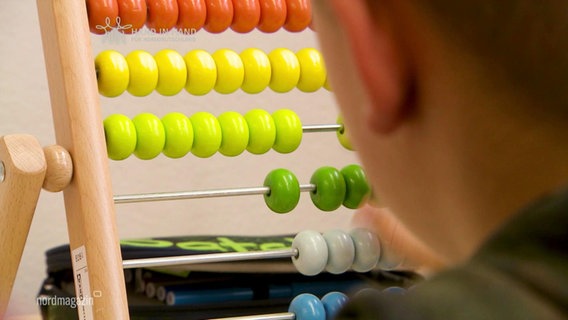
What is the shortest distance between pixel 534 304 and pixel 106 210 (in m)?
0.75

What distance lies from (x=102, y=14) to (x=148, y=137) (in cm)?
16

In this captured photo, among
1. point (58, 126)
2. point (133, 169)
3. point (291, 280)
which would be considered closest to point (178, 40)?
point (133, 169)

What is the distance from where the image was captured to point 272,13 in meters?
1.28

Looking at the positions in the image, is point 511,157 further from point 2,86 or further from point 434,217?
point 2,86

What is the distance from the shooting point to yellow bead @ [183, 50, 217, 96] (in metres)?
1.21

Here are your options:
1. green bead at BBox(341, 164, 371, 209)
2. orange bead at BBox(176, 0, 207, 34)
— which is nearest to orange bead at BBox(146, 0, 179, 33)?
orange bead at BBox(176, 0, 207, 34)

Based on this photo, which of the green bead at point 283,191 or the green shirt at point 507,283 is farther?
the green bead at point 283,191

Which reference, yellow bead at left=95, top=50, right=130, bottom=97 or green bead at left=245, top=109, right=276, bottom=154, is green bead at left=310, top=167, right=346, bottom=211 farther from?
yellow bead at left=95, top=50, right=130, bottom=97

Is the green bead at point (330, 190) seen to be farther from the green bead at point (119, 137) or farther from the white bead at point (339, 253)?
the green bead at point (119, 137)

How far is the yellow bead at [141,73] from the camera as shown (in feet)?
3.78

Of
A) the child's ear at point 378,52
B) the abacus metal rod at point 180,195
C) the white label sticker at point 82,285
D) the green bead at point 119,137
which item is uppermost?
the child's ear at point 378,52

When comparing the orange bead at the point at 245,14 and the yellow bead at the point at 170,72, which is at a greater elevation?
the orange bead at the point at 245,14

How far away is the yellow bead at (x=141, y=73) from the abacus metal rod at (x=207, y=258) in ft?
0.69

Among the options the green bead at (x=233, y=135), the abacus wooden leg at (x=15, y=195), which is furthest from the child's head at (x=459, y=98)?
the green bead at (x=233, y=135)
